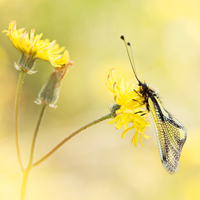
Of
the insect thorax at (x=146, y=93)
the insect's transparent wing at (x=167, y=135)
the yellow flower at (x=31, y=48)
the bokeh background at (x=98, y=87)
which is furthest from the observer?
the bokeh background at (x=98, y=87)

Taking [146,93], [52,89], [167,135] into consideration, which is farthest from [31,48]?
[167,135]

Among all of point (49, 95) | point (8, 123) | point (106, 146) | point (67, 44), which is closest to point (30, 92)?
point (8, 123)

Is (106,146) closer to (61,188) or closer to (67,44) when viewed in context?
(61,188)

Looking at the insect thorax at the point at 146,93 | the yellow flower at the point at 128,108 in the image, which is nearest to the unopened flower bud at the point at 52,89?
the yellow flower at the point at 128,108

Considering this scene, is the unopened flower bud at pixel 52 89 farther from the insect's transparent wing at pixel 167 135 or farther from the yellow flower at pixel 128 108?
the insect's transparent wing at pixel 167 135

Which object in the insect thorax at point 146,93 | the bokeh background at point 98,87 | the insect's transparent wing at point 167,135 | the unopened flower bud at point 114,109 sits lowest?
the insect's transparent wing at point 167,135

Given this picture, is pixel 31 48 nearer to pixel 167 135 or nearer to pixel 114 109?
pixel 114 109
